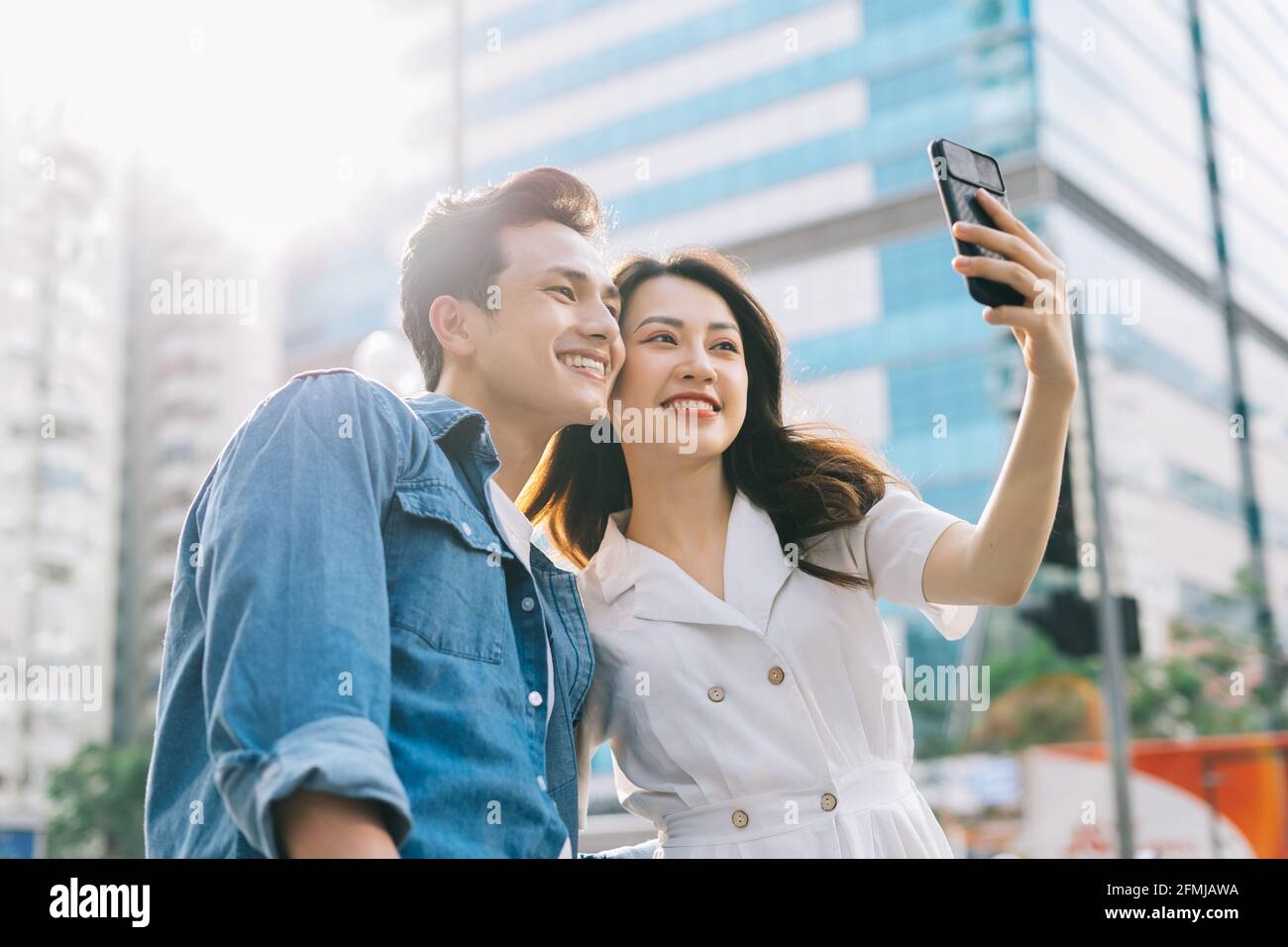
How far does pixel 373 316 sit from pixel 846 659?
176ft

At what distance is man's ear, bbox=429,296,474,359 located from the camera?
232 centimetres

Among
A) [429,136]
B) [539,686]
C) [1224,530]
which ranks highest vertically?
[429,136]

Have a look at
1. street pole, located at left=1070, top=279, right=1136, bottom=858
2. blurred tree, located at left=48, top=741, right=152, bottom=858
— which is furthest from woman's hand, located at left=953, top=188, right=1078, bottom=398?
blurred tree, located at left=48, top=741, right=152, bottom=858

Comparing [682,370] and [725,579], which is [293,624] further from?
[682,370]

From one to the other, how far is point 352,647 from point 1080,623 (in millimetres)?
9164

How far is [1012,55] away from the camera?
3356 centimetres

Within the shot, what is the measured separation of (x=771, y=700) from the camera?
2.22m

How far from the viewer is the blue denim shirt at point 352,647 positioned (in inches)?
51.5

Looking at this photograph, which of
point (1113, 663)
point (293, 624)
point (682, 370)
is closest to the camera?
point (293, 624)

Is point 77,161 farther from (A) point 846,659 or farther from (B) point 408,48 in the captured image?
(A) point 846,659

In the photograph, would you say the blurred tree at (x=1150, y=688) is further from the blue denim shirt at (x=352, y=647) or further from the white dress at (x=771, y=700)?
the blue denim shirt at (x=352, y=647)

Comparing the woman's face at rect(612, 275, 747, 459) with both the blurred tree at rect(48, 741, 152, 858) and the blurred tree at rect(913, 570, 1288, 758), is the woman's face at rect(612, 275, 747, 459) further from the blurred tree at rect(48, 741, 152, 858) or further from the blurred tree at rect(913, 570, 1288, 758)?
the blurred tree at rect(48, 741, 152, 858)

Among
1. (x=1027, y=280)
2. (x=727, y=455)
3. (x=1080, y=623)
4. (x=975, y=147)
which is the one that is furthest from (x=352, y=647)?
(x=975, y=147)

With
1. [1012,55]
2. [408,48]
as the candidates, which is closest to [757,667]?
[1012,55]
